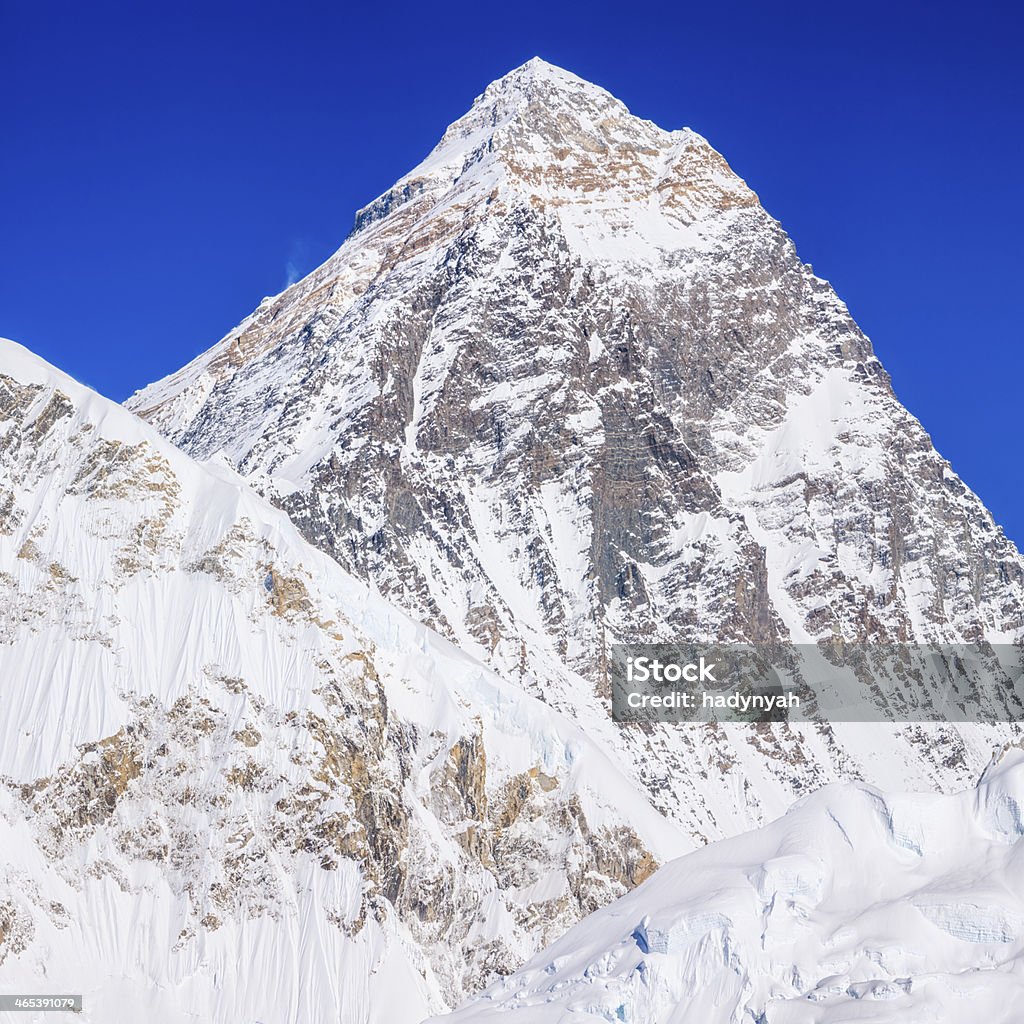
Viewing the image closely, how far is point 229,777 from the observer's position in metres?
155

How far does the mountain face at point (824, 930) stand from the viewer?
82562mm

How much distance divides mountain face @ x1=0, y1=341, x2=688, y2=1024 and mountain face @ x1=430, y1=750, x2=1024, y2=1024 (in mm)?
54438

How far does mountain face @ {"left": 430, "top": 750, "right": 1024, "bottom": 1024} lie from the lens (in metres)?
82.6

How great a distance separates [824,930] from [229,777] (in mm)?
77723

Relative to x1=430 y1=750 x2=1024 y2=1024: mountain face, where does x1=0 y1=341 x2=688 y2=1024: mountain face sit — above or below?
above

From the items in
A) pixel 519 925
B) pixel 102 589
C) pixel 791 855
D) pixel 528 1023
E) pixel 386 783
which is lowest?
pixel 528 1023

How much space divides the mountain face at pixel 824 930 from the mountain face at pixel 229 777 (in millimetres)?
54438

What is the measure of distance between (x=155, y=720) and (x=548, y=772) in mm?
47780

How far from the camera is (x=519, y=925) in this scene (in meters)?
172

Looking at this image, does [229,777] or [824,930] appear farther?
[229,777]

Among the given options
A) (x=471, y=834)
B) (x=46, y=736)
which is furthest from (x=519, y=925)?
(x=46, y=736)

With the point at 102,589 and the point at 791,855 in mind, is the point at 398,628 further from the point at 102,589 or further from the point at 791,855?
the point at 791,855

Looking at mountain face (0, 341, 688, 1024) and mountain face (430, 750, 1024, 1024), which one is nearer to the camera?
mountain face (430, 750, 1024, 1024)

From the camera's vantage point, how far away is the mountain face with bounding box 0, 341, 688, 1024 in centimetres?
14775
